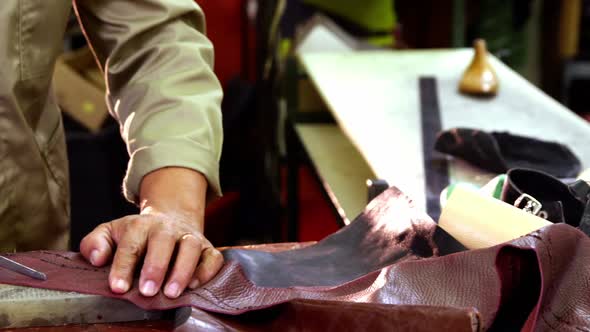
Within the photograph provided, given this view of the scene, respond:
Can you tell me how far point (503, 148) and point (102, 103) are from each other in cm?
173

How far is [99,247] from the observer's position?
0.90 meters

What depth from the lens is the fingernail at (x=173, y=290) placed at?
0.83 metres

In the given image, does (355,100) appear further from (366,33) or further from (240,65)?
(240,65)

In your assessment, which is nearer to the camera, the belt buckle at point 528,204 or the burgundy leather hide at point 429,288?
the burgundy leather hide at point 429,288

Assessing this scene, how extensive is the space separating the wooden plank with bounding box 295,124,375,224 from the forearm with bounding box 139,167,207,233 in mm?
413

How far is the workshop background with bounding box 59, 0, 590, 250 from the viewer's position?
2811mm

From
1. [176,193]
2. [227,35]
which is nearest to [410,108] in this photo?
[176,193]

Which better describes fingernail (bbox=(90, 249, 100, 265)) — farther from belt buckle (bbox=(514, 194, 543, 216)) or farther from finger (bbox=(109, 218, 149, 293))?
belt buckle (bbox=(514, 194, 543, 216))

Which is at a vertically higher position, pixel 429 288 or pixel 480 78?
pixel 429 288

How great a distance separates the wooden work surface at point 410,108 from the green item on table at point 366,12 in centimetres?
71

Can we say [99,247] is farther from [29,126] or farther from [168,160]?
[29,126]

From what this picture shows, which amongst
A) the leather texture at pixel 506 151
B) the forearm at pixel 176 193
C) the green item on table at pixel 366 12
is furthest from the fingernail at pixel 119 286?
the green item on table at pixel 366 12

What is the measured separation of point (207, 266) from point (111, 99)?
55 centimetres

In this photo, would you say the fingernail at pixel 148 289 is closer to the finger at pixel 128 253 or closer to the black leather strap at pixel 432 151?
the finger at pixel 128 253
